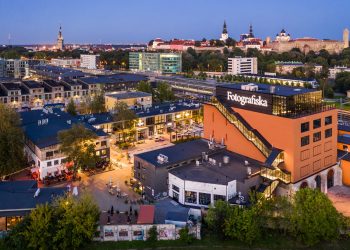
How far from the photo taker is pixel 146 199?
1908cm

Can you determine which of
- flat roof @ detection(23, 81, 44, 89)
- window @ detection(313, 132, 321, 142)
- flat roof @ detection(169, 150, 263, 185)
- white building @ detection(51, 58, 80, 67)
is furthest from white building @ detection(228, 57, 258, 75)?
flat roof @ detection(169, 150, 263, 185)

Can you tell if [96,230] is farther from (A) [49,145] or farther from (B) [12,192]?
(A) [49,145]

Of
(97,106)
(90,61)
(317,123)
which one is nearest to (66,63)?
(90,61)

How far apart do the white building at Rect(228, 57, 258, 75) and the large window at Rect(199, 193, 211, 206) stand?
63614 mm

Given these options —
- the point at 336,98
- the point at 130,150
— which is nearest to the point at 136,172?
the point at 130,150

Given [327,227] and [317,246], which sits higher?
[327,227]

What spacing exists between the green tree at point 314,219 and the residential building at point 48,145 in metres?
13.1

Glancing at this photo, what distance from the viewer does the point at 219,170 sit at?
62.9ft

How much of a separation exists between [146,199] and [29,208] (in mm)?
5703

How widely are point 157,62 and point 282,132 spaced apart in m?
69.4

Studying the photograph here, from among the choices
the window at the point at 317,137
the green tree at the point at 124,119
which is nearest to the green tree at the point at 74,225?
the window at the point at 317,137

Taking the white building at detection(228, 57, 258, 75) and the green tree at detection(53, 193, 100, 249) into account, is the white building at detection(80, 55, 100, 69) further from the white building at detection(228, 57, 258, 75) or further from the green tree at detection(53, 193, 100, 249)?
the green tree at detection(53, 193, 100, 249)

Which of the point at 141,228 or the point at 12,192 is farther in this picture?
the point at 12,192

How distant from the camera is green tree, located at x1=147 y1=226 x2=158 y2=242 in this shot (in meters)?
15.1
